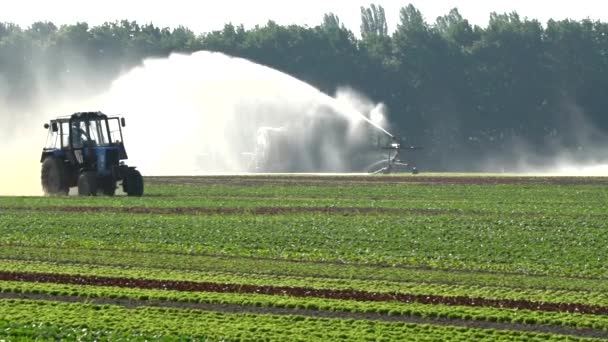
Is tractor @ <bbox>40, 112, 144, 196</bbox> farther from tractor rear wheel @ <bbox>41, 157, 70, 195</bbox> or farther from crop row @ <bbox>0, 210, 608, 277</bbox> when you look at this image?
crop row @ <bbox>0, 210, 608, 277</bbox>

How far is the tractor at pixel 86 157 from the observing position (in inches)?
2269

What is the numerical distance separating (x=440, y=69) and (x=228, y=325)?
417ft

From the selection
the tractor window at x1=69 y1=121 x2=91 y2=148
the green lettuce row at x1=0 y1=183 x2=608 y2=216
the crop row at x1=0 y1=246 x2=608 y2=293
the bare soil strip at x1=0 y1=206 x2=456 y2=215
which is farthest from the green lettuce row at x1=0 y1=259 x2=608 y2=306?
the tractor window at x1=69 y1=121 x2=91 y2=148

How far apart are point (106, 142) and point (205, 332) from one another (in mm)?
36393

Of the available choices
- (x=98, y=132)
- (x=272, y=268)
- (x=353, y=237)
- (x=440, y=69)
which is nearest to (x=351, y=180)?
(x=98, y=132)

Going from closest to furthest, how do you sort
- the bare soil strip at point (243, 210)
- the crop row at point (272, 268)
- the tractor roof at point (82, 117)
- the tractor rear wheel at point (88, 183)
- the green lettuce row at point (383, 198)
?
the crop row at point (272, 268) < the bare soil strip at point (243, 210) < the green lettuce row at point (383, 198) < the tractor roof at point (82, 117) < the tractor rear wheel at point (88, 183)

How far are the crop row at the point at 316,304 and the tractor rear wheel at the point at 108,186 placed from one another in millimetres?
29568

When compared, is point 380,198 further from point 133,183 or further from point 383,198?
point 133,183

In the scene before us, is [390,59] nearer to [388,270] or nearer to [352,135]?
[352,135]

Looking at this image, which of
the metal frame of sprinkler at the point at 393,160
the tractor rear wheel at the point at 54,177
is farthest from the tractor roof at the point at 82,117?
the metal frame of sprinkler at the point at 393,160

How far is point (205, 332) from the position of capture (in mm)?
22828

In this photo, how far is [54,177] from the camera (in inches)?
2308

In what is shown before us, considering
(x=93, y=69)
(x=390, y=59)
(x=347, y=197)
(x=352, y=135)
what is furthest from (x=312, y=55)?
(x=347, y=197)

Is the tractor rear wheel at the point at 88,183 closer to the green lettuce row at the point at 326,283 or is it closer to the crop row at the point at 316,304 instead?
the green lettuce row at the point at 326,283
